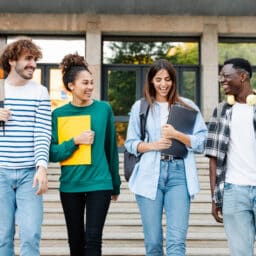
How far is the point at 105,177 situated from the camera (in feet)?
13.1

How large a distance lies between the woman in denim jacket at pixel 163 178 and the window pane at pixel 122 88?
10.0 meters

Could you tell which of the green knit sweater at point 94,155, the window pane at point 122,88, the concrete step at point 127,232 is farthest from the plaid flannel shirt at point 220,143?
the window pane at point 122,88

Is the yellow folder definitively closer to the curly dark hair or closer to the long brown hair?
the curly dark hair

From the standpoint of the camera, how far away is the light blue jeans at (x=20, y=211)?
3.46 m

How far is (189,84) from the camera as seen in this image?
1423 centimetres

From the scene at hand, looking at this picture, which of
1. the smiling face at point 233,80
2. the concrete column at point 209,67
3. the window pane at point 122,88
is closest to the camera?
the smiling face at point 233,80

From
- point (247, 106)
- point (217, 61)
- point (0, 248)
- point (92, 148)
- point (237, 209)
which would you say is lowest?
point (0, 248)

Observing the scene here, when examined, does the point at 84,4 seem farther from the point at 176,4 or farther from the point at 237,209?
the point at 237,209

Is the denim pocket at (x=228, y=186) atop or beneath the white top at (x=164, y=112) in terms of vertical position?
beneath

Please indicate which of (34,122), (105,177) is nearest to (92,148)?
(105,177)

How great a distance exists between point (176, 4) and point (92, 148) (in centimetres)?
997

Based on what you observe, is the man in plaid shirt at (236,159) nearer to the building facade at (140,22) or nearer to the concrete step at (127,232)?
the concrete step at (127,232)

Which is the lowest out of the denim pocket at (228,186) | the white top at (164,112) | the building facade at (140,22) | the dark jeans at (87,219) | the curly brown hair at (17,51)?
the dark jeans at (87,219)

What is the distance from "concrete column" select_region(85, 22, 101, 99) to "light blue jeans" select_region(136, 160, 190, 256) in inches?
374
